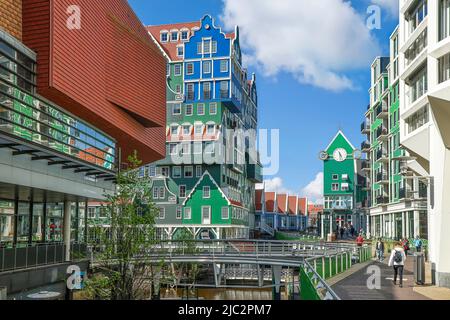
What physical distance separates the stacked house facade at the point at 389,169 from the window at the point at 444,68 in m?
29.4

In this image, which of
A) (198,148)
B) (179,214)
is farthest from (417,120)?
(179,214)

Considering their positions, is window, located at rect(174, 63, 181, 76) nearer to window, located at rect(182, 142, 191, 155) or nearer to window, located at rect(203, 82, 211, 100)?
window, located at rect(203, 82, 211, 100)

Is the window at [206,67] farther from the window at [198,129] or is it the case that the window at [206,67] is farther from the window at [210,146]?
the window at [210,146]

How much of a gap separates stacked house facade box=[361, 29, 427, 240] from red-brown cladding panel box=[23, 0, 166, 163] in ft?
80.5

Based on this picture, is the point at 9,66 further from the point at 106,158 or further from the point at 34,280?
the point at 106,158

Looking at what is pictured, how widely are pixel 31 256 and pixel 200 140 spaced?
47.5 metres

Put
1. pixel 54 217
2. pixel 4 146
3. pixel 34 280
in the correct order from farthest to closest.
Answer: pixel 54 217, pixel 34 280, pixel 4 146

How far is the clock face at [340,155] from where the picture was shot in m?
88.9

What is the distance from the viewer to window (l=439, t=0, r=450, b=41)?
23.0m

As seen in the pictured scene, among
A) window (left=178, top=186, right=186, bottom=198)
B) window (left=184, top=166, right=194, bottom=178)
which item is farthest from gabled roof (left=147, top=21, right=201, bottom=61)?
window (left=178, top=186, right=186, bottom=198)

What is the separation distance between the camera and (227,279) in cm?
5162

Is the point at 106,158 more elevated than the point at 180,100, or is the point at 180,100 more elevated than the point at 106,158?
the point at 180,100

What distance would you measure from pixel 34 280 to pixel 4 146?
272 inches
